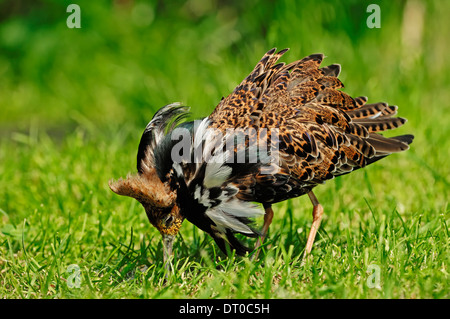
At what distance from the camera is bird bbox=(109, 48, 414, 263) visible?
3789mm

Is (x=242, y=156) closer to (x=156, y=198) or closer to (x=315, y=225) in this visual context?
(x=156, y=198)

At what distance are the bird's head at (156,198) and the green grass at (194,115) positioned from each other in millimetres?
258

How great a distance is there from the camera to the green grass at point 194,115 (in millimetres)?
3818

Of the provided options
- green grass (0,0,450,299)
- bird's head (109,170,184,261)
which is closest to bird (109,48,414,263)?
bird's head (109,170,184,261)

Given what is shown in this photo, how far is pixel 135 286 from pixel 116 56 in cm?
632

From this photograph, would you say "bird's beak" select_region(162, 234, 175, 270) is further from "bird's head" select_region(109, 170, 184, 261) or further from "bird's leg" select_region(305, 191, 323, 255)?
"bird's leg" select_region(305, 191, 323, 255)

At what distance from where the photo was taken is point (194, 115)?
677cm

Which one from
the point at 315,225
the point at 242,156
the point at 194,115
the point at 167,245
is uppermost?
the point at 194,115

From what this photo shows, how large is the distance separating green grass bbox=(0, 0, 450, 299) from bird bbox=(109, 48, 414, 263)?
30cm

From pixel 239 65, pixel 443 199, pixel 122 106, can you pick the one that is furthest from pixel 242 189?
pixel 122 106

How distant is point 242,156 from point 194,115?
9.95 ft

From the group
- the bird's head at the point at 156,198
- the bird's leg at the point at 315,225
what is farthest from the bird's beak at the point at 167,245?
the bird's leg at the point at 315,225

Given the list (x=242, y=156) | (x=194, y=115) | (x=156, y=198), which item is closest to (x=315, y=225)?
(x=242, y=156)

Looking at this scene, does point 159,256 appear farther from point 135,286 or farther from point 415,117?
point 415,117
